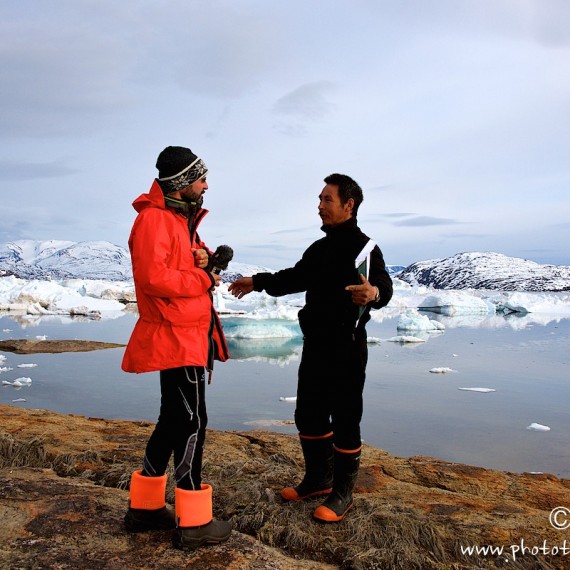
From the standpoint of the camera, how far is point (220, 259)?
233cm

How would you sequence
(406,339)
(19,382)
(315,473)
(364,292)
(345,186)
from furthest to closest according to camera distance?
(406,339) → (19,382) → (315,473) → (345,186) → (364,292)

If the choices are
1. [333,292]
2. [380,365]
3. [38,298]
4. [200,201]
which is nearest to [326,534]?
[333,292]

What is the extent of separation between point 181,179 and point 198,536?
1.39m

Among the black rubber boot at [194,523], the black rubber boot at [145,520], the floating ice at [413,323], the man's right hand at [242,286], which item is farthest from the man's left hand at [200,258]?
the floating ice at [413,323]

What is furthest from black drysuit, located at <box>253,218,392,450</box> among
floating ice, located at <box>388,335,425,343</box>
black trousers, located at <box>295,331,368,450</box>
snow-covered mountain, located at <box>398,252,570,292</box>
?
snow-covered mountain, located at <box>398,252,570,292</box>

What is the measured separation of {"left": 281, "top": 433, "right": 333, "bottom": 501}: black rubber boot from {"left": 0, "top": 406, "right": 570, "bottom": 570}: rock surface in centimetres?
8

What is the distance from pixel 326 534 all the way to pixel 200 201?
154 cm

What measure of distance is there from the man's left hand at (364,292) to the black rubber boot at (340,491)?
74 centimetres

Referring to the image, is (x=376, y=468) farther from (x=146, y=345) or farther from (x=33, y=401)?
(x=33, y=401)

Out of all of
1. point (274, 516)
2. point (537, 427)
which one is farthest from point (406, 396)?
point (274, 516)

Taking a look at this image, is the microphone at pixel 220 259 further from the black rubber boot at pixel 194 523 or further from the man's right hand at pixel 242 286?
the black rubber boot at pixel 194 523

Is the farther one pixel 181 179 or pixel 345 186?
pixel 345 186

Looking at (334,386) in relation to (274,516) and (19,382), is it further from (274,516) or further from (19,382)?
(19,382)

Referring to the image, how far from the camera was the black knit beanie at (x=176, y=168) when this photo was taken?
7.29 feet
